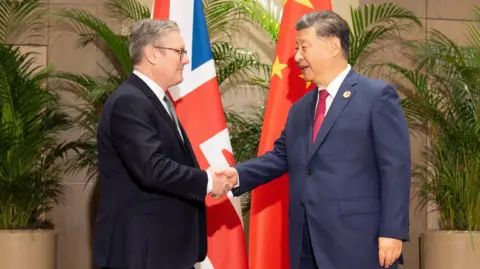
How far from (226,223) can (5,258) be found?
6.24 feet

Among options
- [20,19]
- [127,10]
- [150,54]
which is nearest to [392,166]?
[150,54]

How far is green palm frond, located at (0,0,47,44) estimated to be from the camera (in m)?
5.92

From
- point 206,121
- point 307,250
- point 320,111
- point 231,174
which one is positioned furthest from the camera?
point 206,121

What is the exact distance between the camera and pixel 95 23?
5.66m

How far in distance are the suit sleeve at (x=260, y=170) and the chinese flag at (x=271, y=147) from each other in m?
0.43

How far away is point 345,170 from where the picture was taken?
3240mm

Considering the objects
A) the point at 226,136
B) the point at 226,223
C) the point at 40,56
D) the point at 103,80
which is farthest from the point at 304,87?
the point at 40,56

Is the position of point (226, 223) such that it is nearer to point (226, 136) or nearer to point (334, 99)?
point (226, 136)

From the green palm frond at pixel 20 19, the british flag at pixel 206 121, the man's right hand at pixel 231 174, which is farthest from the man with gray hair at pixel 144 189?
the green palm frond at pixel 20 19

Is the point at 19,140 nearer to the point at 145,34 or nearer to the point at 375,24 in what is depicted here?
the point at 145,34

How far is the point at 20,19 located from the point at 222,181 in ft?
9.78

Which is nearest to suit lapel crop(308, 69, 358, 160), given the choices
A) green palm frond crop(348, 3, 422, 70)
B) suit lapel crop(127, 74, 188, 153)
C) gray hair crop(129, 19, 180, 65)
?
suit lapel crop(127, 74, 188, 153)

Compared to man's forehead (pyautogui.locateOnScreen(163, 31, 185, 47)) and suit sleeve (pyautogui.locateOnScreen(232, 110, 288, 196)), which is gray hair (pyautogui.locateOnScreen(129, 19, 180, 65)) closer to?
man's forehead (pyautogui.locateOnScreen(163, 31, 185, 47))

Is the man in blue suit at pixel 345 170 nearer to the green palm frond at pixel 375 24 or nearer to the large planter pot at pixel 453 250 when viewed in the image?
the green palm frond at pixel 375 24
